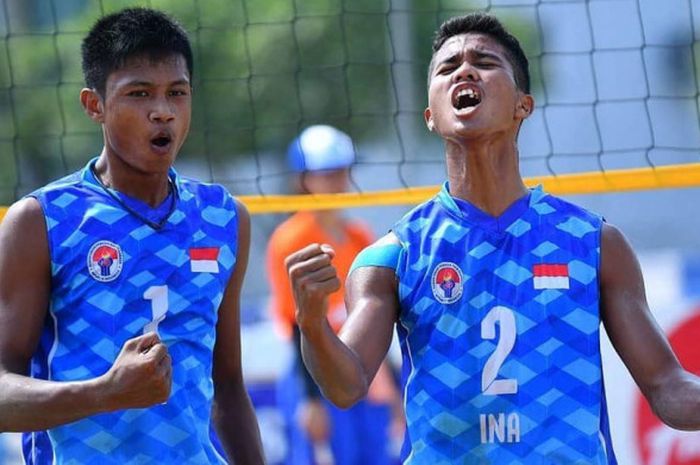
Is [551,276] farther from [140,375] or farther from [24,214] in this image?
[24,214]

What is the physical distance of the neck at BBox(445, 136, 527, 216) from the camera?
12.2ft

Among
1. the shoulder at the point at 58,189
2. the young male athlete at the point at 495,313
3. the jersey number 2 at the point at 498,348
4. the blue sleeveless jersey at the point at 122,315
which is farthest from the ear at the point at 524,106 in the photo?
the shoulder at the point at 58,189

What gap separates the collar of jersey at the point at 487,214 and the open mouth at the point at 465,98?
0.72 feet

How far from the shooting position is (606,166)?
11.8 m

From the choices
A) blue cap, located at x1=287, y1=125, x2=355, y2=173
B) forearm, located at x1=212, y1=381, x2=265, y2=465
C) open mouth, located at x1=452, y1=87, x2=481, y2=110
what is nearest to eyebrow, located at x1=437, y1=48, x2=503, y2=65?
open mouth, located at x1=452, y1=87, x2=481, y2=110

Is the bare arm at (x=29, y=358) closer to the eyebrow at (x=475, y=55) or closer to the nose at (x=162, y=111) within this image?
the nose at (x=162, y=111)

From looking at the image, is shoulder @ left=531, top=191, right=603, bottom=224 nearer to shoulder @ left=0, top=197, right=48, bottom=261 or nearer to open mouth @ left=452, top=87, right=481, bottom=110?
open mouth @ left=452, top=87, right=481, bottom=110

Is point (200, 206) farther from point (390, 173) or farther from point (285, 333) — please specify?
point (390, 173)

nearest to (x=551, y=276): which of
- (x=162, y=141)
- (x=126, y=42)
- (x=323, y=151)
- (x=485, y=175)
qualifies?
(x=485, y=175)

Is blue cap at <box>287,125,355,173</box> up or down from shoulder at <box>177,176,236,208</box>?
down

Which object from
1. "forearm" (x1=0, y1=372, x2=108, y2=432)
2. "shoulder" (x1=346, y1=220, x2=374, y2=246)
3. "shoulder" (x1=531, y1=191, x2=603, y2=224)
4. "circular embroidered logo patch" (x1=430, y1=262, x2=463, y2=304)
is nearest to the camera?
"forearm" (x1=0, y1=372, x2=108, y2=432)

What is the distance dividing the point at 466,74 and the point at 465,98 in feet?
0.19

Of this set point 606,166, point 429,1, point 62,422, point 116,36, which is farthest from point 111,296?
point 429,1

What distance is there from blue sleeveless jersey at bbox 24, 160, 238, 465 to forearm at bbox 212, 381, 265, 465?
0.47ft
